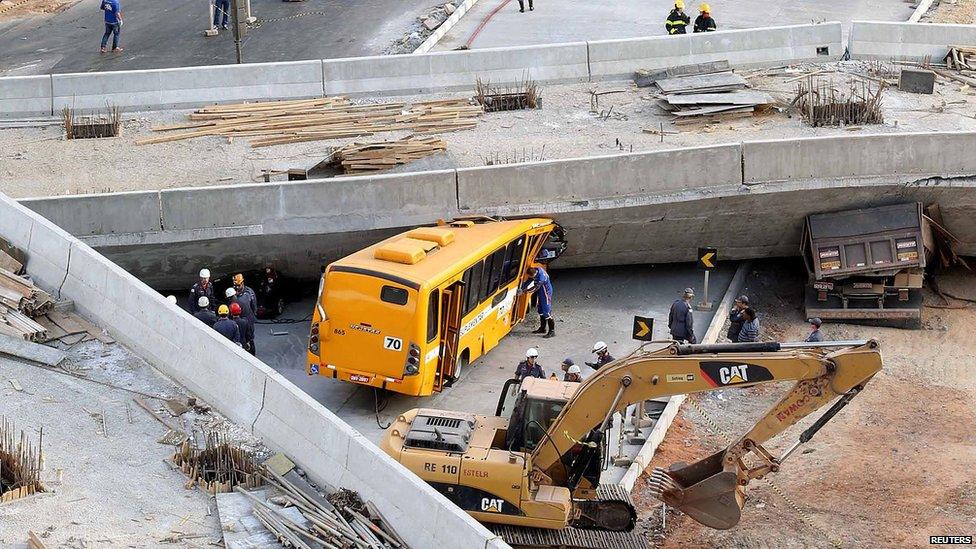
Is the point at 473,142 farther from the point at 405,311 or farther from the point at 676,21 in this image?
the point at 676,21

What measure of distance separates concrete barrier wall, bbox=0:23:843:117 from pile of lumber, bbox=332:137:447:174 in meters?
4.10

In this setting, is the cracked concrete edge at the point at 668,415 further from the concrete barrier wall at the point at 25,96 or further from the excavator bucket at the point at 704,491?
the concrete barrier wall at the point at 25,96

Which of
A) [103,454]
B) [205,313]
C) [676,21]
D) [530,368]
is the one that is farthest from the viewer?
[676,21]

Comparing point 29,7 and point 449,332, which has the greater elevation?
point 29,7

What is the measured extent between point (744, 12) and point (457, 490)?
26505 mm

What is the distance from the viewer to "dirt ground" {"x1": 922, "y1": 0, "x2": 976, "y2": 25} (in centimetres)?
3762

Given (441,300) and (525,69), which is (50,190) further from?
(525,69)

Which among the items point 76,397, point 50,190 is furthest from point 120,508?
point 50,190

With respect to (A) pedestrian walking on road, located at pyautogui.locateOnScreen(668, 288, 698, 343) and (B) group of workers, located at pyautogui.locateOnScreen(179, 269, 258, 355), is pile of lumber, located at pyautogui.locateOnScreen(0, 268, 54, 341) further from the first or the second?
(A) pedestrian walking on road, located at pyautogui.locateOnScreen(668, 288, 698, 343)

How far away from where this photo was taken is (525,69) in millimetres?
28641

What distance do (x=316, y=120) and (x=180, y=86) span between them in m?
3.34

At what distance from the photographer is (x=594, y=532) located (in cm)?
1596

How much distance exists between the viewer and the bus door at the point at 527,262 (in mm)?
22250

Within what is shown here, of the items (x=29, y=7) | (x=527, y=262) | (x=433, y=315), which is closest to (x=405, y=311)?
(x=433, y=315)
